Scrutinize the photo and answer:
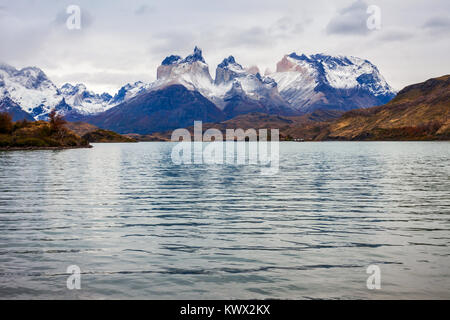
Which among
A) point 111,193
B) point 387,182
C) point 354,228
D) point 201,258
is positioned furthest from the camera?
point 387,182

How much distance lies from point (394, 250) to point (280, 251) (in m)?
6.99

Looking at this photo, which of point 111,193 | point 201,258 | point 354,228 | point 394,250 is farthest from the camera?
point 111,193

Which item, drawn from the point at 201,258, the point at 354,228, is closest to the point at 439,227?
the point at 354,228

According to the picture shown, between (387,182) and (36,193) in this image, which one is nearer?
(36,193)

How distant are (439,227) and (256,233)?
14416mm

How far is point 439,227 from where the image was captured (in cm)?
3281

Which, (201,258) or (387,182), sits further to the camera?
(387,182)

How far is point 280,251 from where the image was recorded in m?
25.8

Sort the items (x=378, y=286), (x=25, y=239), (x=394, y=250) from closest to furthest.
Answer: (x=378, y=286)
(x=394, y=250)
(x=25, y=239)
